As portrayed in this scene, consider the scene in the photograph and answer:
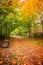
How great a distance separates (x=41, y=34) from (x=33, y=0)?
29.8ft

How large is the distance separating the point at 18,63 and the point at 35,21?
1504 centimetres

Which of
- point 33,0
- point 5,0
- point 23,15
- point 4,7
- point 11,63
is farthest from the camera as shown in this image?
point 23,15

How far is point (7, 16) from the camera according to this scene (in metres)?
12.1

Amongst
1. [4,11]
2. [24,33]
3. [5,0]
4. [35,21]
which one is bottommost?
[24,33]

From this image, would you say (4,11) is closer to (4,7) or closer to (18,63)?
(4,7)

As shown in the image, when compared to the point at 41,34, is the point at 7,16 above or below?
above

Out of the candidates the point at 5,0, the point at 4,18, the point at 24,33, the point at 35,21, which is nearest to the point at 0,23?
the point at 4,18

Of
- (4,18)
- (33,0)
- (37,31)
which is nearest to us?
(33,0)

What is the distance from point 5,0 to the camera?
10.7m

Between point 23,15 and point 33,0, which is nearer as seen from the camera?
point 33,0

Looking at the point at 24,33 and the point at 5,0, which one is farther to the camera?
the point at 24,33

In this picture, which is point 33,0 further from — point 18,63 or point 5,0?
point 18,63

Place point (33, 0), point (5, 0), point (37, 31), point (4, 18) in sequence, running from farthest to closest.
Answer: point (37, 31) → point (4, 18) → point (5, 0) → point (33, 0)

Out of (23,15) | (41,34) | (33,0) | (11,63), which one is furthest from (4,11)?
(41,34)
